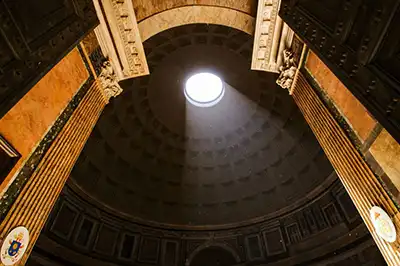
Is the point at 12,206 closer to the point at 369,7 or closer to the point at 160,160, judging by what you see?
the point at 369,7

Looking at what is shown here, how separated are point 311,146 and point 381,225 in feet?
40.5

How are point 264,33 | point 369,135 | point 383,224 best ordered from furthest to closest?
1. point 264,33
2. point 369,135
3. point 383,224

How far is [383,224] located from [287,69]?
3.72 m

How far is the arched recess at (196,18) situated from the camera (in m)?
6.76

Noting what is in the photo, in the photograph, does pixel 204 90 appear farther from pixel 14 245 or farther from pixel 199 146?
pixel 14 245

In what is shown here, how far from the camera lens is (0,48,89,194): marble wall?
11.4ft

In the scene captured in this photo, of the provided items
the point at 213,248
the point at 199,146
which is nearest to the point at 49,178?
the point at 213,248

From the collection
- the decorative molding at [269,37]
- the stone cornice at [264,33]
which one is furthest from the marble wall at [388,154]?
the stone cornice at [264,33]

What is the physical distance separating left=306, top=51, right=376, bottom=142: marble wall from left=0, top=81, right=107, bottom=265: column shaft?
448 centimetres

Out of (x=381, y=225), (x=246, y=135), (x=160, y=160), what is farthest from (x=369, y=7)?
(x=160, y=160)

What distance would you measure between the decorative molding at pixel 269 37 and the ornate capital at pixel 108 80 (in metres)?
3.47

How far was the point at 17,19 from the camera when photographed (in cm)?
288

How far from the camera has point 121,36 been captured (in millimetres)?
6102

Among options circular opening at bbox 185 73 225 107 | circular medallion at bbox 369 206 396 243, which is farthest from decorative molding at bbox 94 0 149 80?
circular opening at bbox 185 73 225 107
